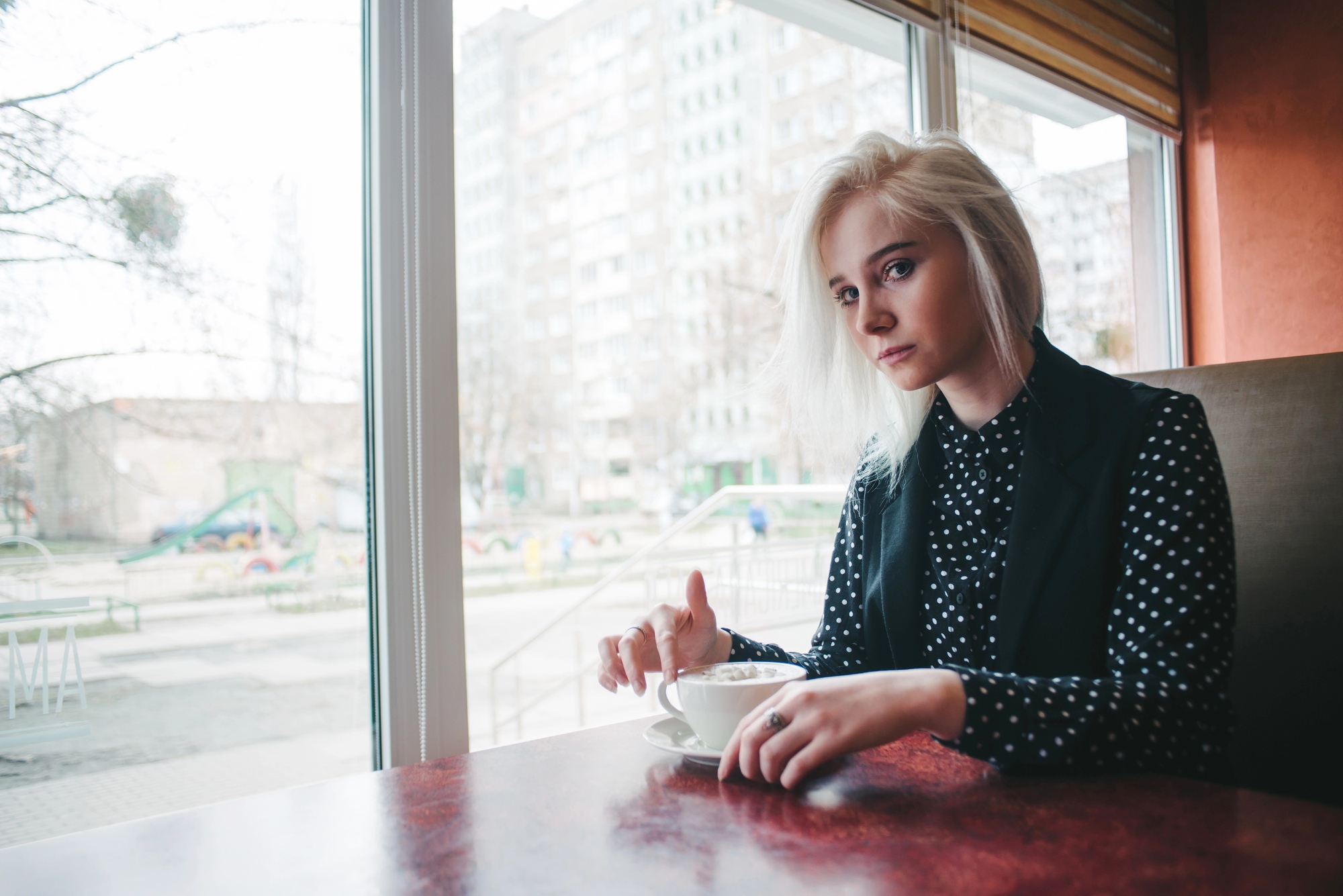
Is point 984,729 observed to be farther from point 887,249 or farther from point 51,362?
point 51,362

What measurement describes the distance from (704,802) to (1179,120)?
125 inches

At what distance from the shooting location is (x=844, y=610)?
1129 mm

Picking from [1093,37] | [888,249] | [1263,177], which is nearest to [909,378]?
[888,249]

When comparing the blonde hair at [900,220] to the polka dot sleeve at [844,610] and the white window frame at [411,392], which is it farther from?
the white window frame at [411,392]

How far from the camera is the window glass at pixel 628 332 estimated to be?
4.55m

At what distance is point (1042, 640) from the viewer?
0.90 meters

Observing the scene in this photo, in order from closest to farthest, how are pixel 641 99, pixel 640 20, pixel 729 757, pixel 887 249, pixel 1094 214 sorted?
pixel 729 757
pixel 887 249
pixel 1094 214
pixel 640 20
pixel 641 99

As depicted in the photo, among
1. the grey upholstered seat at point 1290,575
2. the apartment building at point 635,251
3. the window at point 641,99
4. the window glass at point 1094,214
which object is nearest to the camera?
the grey upholstered seat at point 1290,575

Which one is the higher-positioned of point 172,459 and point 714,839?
point 172,459

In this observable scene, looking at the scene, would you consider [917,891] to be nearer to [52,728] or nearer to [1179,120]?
[52,728]

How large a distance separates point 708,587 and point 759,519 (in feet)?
3.69

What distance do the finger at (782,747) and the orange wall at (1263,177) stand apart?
2.74 meters

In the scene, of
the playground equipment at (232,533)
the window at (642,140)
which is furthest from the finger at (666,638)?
the window at (642,140)

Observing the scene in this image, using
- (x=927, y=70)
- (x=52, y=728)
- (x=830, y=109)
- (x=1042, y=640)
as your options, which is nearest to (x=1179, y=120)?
(x=927, y=70)
